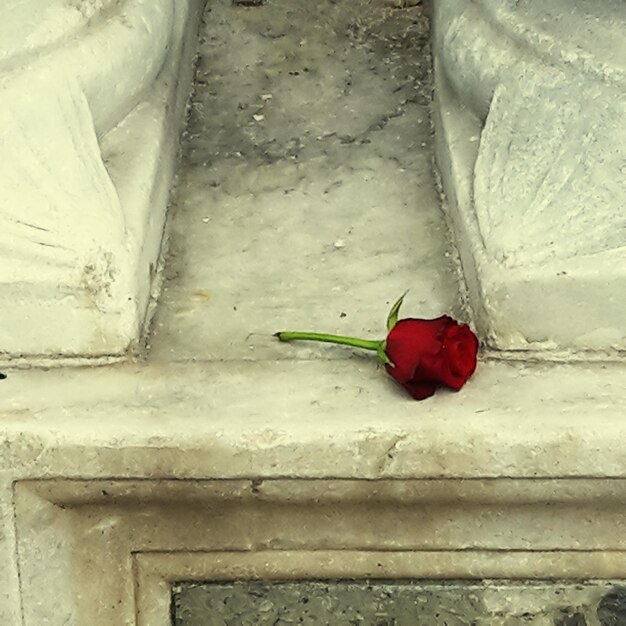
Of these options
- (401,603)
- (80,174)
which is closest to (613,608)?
(401,603)

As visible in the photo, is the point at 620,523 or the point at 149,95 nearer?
the point at 620,523

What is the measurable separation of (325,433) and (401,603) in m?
0.20

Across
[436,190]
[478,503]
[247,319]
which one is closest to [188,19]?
[436,190]

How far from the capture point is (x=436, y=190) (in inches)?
47.4

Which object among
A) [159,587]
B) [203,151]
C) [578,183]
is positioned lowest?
[159,587]

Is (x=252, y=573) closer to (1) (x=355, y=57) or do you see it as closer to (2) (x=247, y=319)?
(2) (x=247, y=319)

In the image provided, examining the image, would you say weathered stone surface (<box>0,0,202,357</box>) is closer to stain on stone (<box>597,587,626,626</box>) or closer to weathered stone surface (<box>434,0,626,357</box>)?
weathered stone surface (<box>434,0,626,357</box>)

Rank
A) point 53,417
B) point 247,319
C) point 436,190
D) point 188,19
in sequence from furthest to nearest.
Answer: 1. point 188,19
2. point 436,190
3. point 247,319
4. point 53,417

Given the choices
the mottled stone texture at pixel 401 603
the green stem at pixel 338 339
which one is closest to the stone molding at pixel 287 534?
the mottled stone texture at pixel 401 603

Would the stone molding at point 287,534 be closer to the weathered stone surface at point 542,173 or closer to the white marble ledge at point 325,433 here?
the white marble ledge at point 325,433

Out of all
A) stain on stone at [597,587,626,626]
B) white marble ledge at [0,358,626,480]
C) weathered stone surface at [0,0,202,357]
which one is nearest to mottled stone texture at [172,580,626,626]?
stain on stone at [597,587,626,626]

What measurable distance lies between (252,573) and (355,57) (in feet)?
2.49

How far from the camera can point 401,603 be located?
96 centimetres

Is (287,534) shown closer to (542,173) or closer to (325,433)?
(325,433)
